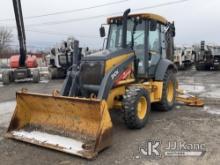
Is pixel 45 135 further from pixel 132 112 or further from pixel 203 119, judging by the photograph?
pixel 203 119

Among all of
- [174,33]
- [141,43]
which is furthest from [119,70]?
[174,33]

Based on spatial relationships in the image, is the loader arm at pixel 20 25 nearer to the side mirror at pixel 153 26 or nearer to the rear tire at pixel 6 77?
the rear tire at pixel 6 77

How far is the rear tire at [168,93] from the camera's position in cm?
840

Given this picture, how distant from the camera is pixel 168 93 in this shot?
8.91 meters

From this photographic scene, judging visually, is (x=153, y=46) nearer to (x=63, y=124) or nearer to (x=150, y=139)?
(x=150, y=139)

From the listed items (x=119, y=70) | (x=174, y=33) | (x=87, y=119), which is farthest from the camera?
(x=174, y=33)

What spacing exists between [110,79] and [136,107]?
0.72 meters

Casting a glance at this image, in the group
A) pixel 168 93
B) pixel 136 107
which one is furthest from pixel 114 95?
pixel 168 93

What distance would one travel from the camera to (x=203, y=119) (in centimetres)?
781

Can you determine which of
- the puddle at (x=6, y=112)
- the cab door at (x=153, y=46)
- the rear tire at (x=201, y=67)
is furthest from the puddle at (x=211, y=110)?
the rear tire at (x=201, y=67)

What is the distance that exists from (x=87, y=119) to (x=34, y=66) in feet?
43.5

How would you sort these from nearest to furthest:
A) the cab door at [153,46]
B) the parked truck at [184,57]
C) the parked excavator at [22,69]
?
the cab door at [153,46] < the parked excavator at [22,69] < the parked truck at [184,57]

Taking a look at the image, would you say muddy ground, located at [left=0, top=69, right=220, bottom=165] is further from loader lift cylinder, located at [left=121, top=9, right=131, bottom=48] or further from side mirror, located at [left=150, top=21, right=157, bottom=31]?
side mirror, located at [left=150, top=21, right=157, bottom=31]

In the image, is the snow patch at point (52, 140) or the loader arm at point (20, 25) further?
the loader arm at point (20, 25)
